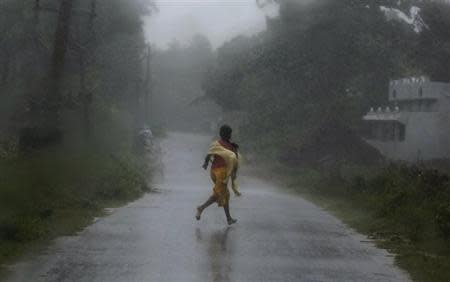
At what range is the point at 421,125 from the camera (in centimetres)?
4791

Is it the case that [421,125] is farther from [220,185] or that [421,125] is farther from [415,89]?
[220,185]

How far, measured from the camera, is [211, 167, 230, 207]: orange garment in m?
14.2

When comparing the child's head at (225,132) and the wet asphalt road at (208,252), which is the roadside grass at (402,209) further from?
the child's head at (225,132)

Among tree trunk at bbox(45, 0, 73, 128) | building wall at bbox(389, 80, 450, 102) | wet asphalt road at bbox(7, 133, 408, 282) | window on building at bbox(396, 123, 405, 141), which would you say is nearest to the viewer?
wet asphalt road at bbox(7, 133, 408, 282)

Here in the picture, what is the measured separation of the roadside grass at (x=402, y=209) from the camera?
1130 centimetres

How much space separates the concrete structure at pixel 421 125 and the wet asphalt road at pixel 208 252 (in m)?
32.3

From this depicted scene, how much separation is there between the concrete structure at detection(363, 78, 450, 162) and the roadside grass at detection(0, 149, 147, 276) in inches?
1011

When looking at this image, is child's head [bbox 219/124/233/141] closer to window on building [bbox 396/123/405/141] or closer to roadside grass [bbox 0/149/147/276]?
roadside grass [bbox 0/149/147/276]

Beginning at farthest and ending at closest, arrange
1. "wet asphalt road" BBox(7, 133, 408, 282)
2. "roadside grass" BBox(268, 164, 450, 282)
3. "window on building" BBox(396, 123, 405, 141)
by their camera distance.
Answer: "window on building" BBox(396, 123, 405, 141) < "roadside grass" BBox(268, 164, 450, 282) < "wet asphalt road" BBox(7, 133, 408, 282)

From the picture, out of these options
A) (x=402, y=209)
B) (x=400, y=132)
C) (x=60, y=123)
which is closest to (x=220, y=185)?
(x=402, y=209)

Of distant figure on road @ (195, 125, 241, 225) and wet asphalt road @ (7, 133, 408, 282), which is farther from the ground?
distant figure on road @ (195, 125, 241, 225)

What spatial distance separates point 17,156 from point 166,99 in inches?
3821

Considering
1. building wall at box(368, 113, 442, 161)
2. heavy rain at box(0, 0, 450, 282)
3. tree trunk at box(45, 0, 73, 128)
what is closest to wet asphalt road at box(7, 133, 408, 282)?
heavy rain at box(0, 0, 450, 282)

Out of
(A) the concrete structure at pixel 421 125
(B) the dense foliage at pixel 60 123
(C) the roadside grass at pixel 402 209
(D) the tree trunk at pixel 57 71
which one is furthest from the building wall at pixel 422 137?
(D) the tree trunk at pixel 57 71
